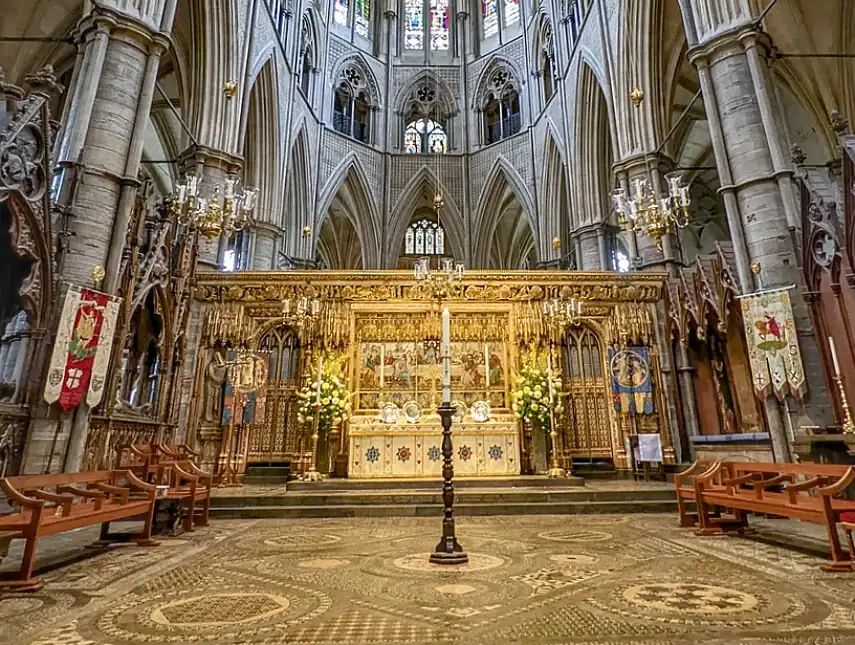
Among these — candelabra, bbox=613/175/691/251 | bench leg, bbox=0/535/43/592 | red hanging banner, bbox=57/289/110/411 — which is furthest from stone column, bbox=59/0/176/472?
candelabra, bbox=613/175/691/251

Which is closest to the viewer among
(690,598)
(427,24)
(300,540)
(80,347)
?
(690,598)

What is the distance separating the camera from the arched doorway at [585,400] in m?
11.3

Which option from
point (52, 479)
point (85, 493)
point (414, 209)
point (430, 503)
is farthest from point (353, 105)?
point (85, 493)

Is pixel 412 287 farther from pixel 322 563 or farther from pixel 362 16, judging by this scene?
pixel 362 16

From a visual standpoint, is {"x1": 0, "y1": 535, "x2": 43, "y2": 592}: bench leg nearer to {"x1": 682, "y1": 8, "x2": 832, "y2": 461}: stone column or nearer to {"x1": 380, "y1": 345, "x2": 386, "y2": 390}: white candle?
{"x1": 380, "y1": 345, "x2": 386, "y2": 390}: white candle

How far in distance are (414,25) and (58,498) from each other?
29422mm

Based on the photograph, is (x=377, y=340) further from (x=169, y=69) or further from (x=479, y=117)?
(x=479, y=117)

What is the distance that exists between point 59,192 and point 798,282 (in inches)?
481

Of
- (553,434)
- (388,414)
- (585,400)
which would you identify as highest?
Answer: (585,400)

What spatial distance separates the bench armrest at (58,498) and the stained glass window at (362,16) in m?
27.1

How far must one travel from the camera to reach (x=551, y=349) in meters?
11.6

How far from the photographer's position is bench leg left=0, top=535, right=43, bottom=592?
3.53 meters

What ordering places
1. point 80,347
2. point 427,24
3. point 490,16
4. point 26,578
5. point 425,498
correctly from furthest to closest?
1. point 427,24
2. point 490,16
3. point 425,498
4. point 80,347
5. point 26,578

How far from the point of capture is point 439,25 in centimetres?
2725
